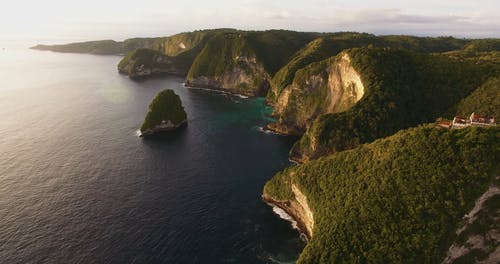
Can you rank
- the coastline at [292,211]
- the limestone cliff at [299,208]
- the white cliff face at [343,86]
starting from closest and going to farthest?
1. the limestone cliff at [299,208]
2. the coastline at [292,211]
3. the white cliff face at [343,86]

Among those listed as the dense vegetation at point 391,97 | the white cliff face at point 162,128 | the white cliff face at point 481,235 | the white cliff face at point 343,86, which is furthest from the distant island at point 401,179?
the white cliff face at point 162,128

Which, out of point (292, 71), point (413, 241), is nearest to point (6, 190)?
point (413, 241)

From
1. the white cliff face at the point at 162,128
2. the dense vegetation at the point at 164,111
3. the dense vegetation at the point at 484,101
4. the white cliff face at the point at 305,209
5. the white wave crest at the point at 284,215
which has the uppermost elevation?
the dense vegetation at the point at 484,101

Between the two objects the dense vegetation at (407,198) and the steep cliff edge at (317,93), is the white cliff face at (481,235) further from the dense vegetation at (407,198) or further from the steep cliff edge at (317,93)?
the steep cliff edge at (317,93)

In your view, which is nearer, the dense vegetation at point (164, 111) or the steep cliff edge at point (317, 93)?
the steep cliff edge at point (317, 93)

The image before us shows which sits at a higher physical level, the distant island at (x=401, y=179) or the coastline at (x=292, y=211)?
the distant island at (x=401, y=179)

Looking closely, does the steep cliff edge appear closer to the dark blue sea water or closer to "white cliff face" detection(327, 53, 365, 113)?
"white cliff face" detection(327, 53, 365, 113)
